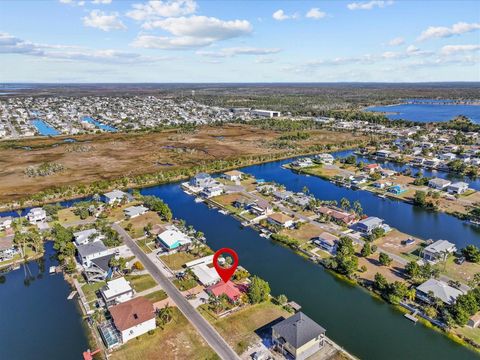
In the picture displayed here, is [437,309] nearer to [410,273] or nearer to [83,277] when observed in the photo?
[410,273]

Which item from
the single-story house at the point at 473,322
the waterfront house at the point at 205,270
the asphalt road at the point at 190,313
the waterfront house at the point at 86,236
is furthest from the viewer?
the waterfront house at the point at 86,236

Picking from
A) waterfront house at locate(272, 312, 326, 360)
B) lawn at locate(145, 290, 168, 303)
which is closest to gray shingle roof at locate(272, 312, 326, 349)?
waterfront house at locate(272, 312, 326, 360)

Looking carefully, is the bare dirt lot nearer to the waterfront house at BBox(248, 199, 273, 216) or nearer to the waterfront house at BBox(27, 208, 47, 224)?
the waterfront house at BBox(27, 208, 47, 224)

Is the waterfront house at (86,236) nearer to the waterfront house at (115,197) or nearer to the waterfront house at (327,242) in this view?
the waterfront house at (115,197)

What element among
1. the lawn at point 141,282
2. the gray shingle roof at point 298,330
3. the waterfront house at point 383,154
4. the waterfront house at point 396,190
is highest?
the waterfront house at point 383,154

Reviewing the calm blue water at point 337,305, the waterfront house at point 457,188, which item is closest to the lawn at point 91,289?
the calm blue water at point 337,305
